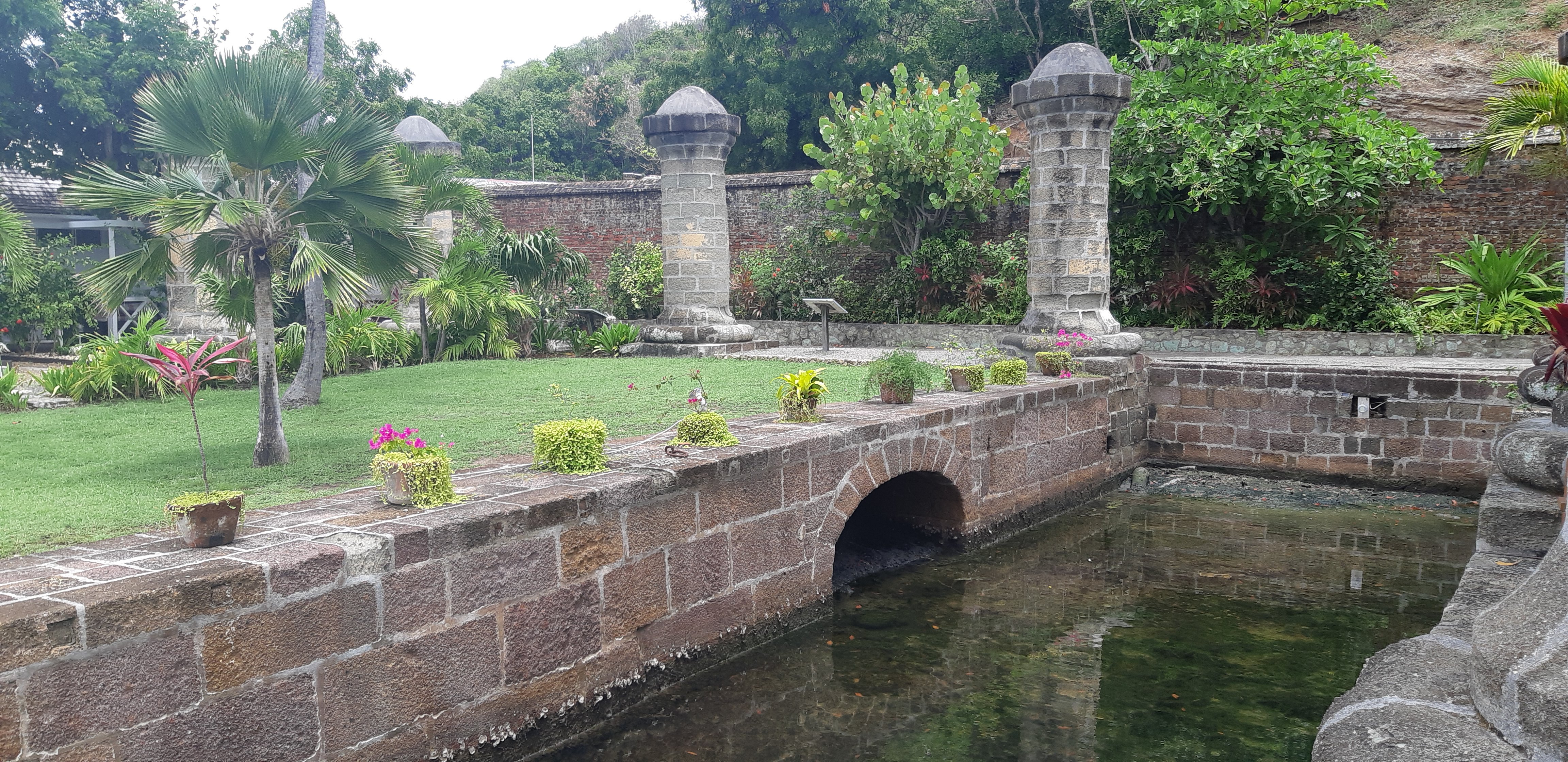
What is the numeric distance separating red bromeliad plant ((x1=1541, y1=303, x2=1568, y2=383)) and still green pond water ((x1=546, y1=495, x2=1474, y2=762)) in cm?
203

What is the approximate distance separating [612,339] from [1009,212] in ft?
20.9

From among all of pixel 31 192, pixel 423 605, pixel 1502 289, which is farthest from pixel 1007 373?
pixel 31 192

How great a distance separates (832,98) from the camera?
1598 centimetres

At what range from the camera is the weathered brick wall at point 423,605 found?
3189 mm

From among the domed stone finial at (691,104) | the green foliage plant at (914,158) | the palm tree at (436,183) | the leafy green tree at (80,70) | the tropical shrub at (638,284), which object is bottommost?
the tropical shrub at (638,284)

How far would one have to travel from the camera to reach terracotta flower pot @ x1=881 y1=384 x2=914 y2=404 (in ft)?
26.1

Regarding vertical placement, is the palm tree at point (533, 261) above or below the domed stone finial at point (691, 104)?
below

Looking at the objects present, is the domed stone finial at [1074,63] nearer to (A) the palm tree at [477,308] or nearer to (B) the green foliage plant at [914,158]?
(B) the green foliage plant at [914,158]

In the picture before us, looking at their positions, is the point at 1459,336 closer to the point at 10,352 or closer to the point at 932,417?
the point at 932,417

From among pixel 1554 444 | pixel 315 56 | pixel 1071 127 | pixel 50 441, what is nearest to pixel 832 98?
pixel 1071 127

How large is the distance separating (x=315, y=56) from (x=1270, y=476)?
35.6 feet

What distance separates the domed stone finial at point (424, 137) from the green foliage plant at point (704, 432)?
1376 cm

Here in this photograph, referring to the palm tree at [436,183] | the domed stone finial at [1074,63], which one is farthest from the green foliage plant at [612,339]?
the domed stone finial at [1074,63]

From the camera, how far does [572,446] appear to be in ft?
17.3
